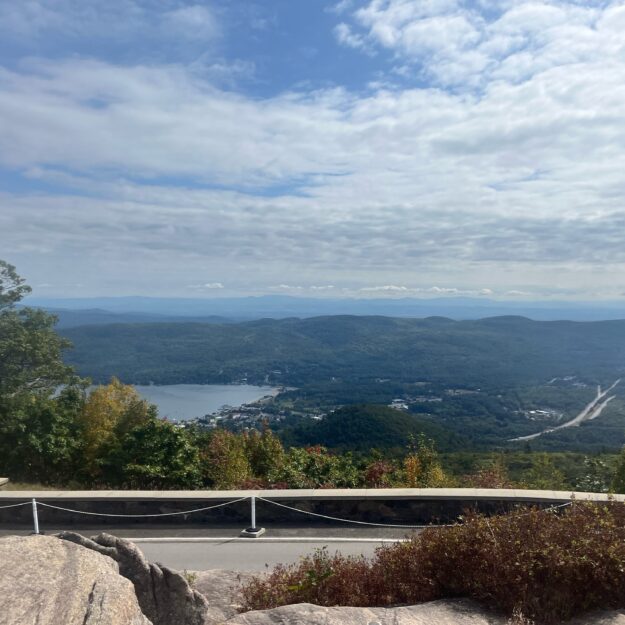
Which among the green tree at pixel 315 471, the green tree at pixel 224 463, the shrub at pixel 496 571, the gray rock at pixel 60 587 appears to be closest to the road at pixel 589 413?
the green tree at pixel 315 471

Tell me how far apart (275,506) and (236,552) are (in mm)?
1033

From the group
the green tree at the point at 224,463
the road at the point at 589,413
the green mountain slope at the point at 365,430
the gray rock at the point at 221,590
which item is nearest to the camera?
the gray rock at the point at 221,590

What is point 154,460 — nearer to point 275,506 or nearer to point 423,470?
point 275,506

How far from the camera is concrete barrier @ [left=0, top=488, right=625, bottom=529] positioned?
24.3 ft

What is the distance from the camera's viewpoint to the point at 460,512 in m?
7.39

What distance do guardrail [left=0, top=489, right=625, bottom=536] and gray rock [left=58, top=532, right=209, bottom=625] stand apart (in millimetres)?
3140

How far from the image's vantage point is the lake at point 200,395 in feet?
357

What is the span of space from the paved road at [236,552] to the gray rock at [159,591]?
2154 mm

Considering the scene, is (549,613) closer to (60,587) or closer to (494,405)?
(60,587)

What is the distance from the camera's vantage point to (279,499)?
7.72 meters

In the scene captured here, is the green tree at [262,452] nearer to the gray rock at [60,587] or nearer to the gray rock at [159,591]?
the gray rock at [159,591]

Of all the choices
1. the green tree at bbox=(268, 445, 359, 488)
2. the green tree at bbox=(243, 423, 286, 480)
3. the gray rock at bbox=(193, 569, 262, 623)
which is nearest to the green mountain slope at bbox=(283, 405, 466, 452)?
the green tree at bbox=(243, 423, 286, 480)

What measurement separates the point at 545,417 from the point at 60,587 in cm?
12607

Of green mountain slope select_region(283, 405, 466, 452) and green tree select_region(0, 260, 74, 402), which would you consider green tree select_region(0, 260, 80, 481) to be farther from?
green mountain slope select_region(283, 405, 466, 452)
